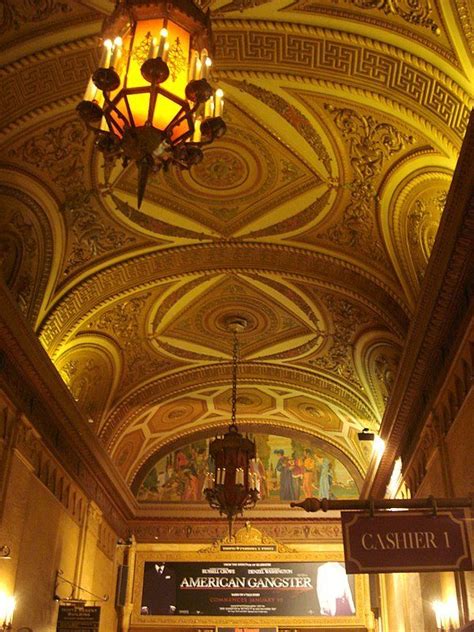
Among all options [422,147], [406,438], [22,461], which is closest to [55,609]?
[22,461]

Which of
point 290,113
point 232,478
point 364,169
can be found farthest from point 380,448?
point 290,113

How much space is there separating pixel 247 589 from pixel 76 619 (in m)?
5.72

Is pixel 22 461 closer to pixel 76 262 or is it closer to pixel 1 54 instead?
pixel 76 262

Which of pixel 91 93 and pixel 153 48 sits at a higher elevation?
pixel 153 48

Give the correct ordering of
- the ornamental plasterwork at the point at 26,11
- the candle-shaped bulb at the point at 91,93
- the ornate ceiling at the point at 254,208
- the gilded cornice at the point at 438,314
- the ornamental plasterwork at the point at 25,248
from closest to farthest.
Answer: the candle-shaped bulb at the point at 91,93 → the gilded cornice at the point at 438,314 → the ornamental plasterwork at the point at 26,11 → the ornate ceiling at the point at 254,208 → the ornamental plasterwork at the point at 25,248

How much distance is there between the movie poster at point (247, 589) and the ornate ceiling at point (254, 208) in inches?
131

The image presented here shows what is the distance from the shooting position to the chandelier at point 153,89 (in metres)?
4.04

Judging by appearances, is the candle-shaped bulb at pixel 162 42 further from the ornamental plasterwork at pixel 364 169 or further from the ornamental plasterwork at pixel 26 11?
the ornamental plasterwork at pixel 364 169

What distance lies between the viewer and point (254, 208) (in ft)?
30.1

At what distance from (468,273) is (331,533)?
10221mm

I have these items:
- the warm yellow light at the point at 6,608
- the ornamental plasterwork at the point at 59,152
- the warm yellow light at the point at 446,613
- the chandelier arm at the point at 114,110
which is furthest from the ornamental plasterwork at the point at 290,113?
the warm yellow light at the point at 6,608

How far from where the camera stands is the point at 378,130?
7484mm

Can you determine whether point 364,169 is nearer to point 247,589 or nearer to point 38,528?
point 38,528

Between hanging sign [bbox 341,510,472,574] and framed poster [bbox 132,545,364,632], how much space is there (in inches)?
391
